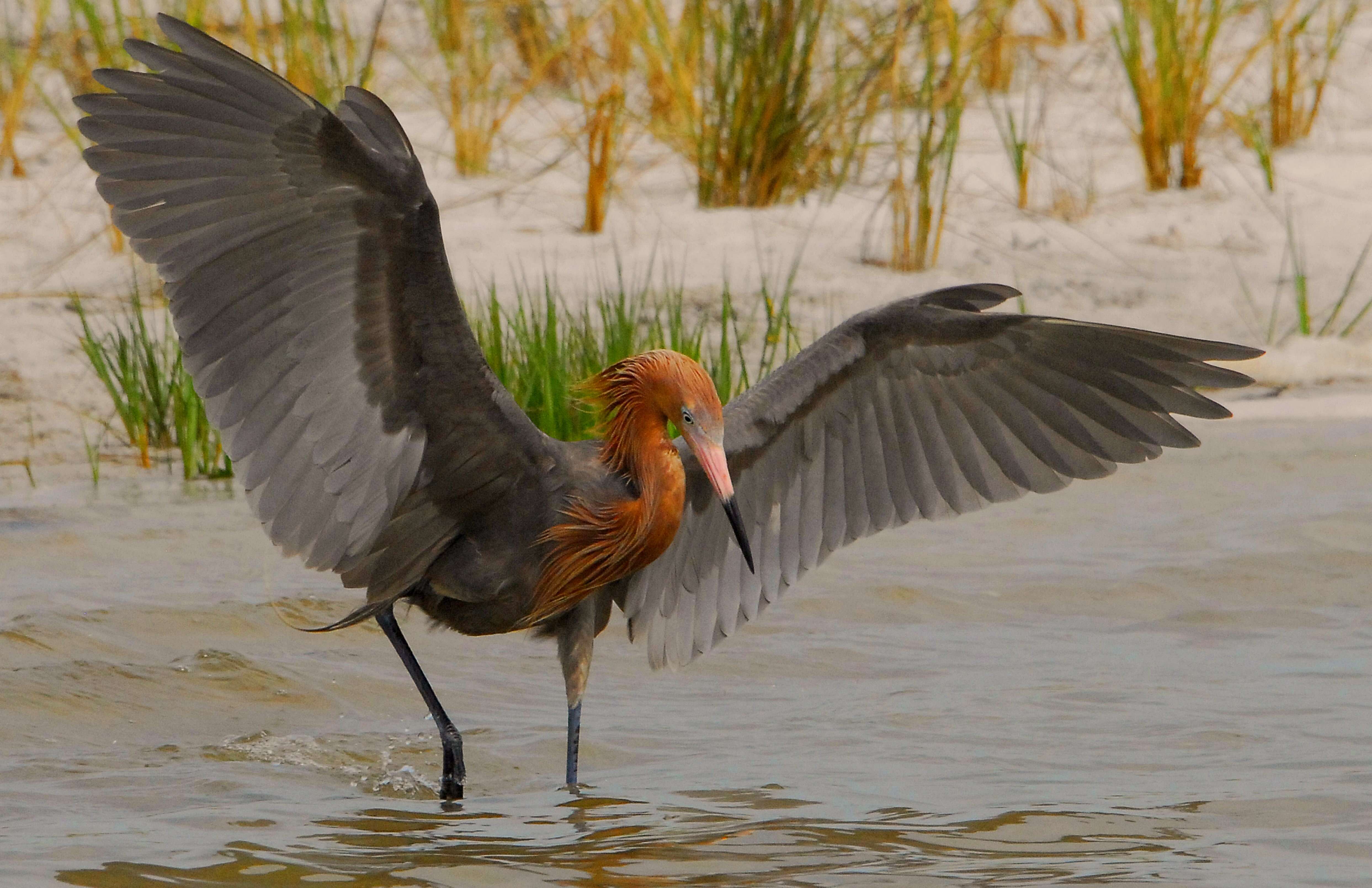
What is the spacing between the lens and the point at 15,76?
864cm

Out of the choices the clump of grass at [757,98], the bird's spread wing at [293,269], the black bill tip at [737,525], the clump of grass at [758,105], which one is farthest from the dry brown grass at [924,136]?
the bird's spread wing at [293,269]

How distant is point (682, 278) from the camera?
6.87 m

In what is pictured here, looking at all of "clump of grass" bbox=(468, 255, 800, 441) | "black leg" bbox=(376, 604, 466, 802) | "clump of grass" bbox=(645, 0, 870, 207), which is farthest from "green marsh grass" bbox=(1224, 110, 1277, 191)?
"black leg" bbox=(376, 604, 466, 802)

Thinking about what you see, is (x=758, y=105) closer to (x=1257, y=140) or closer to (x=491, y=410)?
(x=1257, y=140)

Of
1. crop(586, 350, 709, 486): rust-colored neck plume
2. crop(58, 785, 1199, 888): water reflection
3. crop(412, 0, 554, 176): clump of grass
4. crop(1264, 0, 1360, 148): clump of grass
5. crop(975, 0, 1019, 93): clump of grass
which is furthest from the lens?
crop(975, 0, 1019, 93): clump of grass

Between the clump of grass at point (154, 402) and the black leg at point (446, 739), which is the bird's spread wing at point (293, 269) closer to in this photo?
the black leg at point (446, 739)

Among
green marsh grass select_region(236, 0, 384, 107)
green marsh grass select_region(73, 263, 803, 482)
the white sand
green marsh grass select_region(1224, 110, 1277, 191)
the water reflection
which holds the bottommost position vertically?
the water reflection

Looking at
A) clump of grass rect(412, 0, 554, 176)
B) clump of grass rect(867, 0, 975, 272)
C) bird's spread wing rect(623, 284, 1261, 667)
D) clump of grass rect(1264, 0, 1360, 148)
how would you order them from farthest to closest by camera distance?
clump of grass rect(1264, 0, 1360, 148) → clump of grass rect(412, 0, 554, 176) → clump of grass rect(867, 0, 975, 272) → bird's spread wing rect(623, 284, 1261, 667)

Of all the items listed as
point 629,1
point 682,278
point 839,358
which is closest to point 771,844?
point 839,358

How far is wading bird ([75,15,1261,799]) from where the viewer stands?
3.54 metres

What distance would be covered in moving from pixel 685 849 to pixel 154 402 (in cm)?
353

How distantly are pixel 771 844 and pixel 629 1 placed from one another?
240 inches

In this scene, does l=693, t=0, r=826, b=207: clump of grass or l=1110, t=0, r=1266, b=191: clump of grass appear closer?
l=693, t=0, r=826, b=207: clump of grass

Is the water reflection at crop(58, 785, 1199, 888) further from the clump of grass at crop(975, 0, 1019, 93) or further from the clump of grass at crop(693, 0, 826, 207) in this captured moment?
the clump of grass at crop(975, 0, 1019, 93)
